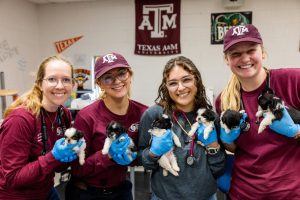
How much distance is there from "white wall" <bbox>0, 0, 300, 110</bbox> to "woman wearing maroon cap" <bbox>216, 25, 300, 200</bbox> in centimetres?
350

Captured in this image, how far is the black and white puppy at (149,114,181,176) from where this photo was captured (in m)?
1.50

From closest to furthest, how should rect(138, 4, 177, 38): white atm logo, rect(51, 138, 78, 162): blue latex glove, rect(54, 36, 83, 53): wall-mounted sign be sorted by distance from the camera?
rect(51, 138, 78, 162): blue latex glove, rect(138, 4, 177, 38): white atm logo, rect(54, 36, 83, 53): wall-mounted sign

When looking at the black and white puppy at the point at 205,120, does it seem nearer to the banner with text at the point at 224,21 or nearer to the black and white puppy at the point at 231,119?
the black and white puppy at the point at 231,119

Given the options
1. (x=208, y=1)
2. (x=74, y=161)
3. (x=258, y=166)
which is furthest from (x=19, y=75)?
(x=258, y=166)

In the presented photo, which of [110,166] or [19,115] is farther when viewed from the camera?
[110,166]

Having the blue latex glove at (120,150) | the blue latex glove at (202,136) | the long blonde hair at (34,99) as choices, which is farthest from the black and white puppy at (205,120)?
the long blonde hair at (34,99)

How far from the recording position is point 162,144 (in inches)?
58.5

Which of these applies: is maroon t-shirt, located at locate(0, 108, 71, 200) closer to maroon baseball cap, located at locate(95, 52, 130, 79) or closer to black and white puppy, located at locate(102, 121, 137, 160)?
black and white puppy, located at locate(102, 121, 137, 160)

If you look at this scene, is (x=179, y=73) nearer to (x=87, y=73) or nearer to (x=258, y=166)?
(x=258, y=166)

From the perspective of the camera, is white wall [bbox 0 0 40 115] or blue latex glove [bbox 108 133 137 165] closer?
blue latex glove [bbox 108 133 137 165]

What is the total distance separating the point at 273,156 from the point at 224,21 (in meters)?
3.82

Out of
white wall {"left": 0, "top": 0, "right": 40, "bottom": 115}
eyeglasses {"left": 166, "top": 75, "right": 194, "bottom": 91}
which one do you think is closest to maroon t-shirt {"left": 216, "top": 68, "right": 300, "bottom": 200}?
eyeglasses {"left": 166, "top": 75, "right": 194, "bottom": 91}

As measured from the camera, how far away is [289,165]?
1395 mm

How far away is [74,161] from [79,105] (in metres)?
2.76
